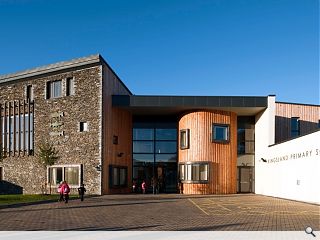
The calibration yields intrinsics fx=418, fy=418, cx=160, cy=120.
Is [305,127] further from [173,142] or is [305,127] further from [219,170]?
[173,142]

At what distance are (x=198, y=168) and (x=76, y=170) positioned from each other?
9645 millimetres

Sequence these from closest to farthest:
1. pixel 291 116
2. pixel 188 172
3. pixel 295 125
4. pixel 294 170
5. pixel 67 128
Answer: pixel 294 170, pixel 67 128, pixel 188 172, pixel 291 116, pixel 295 125

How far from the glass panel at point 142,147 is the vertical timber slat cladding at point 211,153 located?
3.75 meters

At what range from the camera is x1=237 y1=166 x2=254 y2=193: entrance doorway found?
3647cm

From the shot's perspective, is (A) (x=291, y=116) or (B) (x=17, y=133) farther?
(A) (x=291, y=116)

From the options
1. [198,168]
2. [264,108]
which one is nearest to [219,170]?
[198,168]

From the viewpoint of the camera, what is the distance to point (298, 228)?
1253 centimetres

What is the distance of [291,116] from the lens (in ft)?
117

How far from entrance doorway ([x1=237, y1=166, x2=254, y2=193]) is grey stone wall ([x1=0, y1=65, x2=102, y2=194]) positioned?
43.0 feet

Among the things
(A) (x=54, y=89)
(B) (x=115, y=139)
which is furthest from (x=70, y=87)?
(B) (x=115, y=139)

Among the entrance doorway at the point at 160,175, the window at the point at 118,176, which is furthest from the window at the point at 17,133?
the entrance doorway at the point at 160,175

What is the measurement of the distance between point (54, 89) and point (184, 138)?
11.2 meters

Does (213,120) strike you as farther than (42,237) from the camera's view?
Yes

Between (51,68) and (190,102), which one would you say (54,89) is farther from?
(190,102)
